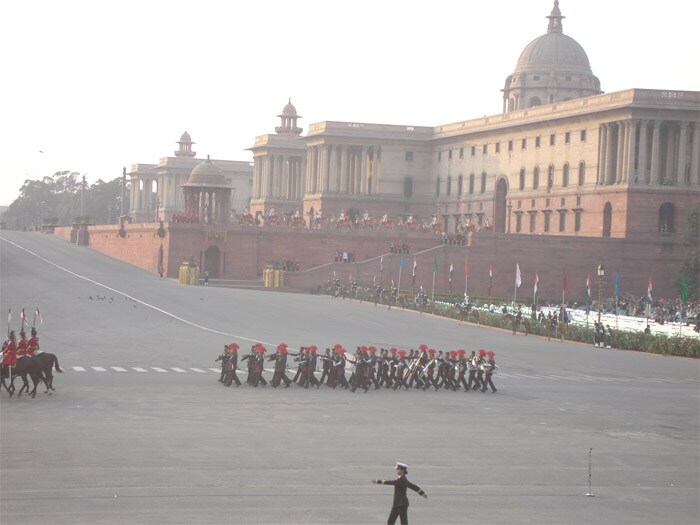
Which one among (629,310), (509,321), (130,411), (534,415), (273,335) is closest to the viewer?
(130,411)

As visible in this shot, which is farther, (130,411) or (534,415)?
(534,415)

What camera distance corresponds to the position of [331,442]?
30562mm

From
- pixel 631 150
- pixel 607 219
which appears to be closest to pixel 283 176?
pixel 607 219

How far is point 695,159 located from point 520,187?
20316mm

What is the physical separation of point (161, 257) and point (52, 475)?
2977 inches

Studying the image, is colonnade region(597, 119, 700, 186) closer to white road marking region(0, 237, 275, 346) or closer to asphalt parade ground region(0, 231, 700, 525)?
white road marking region(0, 237, 275, 346)

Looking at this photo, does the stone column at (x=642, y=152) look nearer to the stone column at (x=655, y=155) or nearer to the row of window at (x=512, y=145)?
the stone column at (x=655, y=155)

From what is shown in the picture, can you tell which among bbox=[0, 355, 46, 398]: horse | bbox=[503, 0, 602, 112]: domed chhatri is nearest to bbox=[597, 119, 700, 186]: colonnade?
bbox=[503, 0, 602, 112]: domed chhatri

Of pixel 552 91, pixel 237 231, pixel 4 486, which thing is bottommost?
pixel 4 486

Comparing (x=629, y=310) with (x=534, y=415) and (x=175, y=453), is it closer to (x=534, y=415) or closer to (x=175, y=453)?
(x=534, y=415)

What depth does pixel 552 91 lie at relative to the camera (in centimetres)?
15275

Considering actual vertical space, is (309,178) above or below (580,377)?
above

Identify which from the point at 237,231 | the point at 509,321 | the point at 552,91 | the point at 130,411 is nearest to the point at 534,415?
the point at 130,411

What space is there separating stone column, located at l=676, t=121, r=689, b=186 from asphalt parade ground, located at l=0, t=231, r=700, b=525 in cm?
5047
